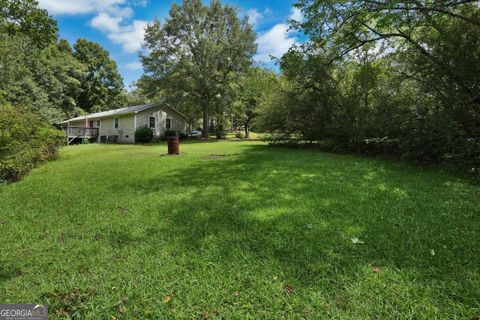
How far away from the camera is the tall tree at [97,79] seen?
37.7 m

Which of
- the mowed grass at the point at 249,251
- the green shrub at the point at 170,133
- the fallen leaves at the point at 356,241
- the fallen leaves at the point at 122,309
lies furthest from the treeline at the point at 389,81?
the green shrub at the point at 170,133

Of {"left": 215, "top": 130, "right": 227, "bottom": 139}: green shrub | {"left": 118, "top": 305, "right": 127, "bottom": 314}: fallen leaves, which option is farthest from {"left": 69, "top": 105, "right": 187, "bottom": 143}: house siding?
{"left": 118, "top": 305, "right": 127, "bottom": 314}: fallen leaves

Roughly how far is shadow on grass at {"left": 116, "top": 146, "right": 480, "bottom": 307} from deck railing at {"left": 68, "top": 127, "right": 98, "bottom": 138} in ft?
68.2

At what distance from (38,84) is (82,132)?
981 cm

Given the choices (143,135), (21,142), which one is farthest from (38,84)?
(21,142)

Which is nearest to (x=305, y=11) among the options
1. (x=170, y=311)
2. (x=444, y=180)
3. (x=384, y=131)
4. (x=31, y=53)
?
(x=384, y=131)

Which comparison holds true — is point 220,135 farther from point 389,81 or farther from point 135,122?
point 389,81

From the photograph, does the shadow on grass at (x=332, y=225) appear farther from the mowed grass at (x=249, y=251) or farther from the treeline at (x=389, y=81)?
the treeline at (x=389, y=81)

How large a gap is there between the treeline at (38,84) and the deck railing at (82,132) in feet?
6.53

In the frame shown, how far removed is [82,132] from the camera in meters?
23.4

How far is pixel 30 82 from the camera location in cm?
2403

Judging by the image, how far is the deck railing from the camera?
22180 millimetres

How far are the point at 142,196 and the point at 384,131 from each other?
894 cm

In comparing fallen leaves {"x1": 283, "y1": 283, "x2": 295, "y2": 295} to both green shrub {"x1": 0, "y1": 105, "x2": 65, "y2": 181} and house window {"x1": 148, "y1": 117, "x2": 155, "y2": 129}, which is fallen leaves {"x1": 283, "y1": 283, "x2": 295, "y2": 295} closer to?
green shrub {"x1": 0, "y1": 105, "x2": 65, "y2": 181}
